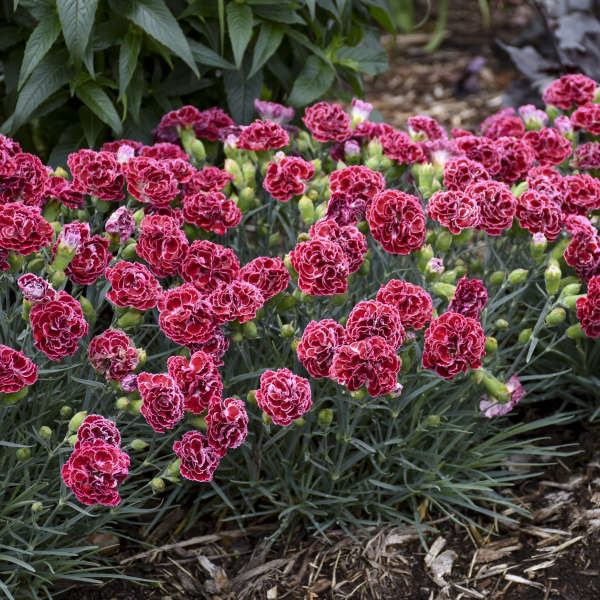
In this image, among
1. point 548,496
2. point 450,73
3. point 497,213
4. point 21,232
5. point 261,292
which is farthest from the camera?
point 450,73

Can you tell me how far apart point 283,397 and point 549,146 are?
1431 millimetres

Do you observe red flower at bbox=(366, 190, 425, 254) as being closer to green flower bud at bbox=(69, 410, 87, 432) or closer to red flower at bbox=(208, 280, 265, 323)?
red flower at bbox=(208, 280, 265, 323)

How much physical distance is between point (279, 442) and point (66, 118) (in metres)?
1.45

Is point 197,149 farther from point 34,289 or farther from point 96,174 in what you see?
point 34,289

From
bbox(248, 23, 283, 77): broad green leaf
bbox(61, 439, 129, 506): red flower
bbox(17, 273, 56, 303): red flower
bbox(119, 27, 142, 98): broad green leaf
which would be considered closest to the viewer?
bbox(61, 439, 129, 506): red flower

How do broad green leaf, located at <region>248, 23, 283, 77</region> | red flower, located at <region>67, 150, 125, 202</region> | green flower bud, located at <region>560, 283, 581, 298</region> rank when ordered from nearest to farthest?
1. green flower bud, located at <region>560, 283, 581, 298</region>
2. red flower, located at <region>67, 150, 125, 202</region>
3. broad green leaf, located at <region>248, 23, 283, 77</region>

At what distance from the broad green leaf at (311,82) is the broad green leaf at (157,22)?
0.54 meters

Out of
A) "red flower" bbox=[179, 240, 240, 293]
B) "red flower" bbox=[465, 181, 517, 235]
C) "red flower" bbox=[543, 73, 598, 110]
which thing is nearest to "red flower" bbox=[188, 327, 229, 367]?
"red flower" bbox=[179, 240, 240, 293]

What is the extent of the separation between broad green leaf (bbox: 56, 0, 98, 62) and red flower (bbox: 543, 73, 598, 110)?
1.64m

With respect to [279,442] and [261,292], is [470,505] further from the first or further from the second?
[261,292]

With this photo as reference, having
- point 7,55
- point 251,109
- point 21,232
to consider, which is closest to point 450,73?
point 251,109

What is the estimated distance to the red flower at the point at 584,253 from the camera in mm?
2258

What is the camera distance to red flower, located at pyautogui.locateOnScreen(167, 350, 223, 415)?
1896 millimetres

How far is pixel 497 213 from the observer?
2.23 m
